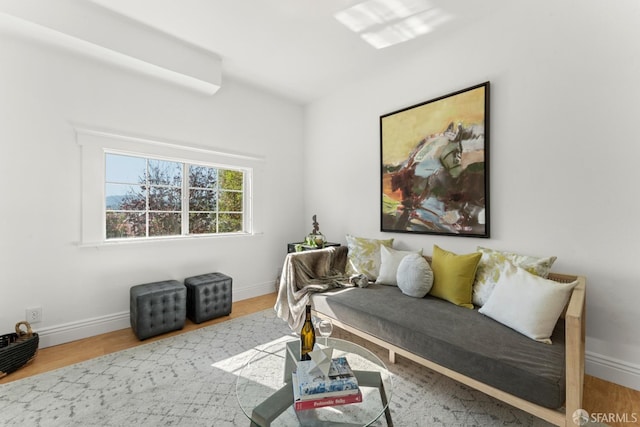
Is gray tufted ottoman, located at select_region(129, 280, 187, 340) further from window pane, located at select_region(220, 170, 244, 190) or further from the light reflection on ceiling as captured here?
the light reflection on ceiling

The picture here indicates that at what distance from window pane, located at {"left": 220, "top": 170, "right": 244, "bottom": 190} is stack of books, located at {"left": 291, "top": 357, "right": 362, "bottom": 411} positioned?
→ 288cm

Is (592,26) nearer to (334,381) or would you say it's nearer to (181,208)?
(334,381)

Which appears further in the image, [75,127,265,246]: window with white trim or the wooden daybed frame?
[75,127,265,246]: window with white trim

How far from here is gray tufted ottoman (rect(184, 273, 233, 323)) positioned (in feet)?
9.33

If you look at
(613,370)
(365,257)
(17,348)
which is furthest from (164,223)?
(613,370)

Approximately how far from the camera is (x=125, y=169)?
286cm

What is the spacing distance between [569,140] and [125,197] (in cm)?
399

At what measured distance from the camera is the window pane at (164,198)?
305 cm

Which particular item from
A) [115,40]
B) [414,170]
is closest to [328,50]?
[414,170]

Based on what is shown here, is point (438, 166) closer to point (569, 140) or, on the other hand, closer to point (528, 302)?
point (569, 140)

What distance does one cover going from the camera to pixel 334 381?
119 centimetres

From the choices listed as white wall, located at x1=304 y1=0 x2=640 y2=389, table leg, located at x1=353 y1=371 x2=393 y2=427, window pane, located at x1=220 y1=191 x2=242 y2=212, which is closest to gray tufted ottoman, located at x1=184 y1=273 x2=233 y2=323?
window pane, located at x1=220 y1=191 x2=242 y2=212

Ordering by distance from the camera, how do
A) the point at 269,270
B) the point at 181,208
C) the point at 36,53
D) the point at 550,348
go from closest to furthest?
the point at 550,348 → the point at 36,53 → the point at 181,208 → the point at 269,270

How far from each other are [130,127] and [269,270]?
237 centimetres
